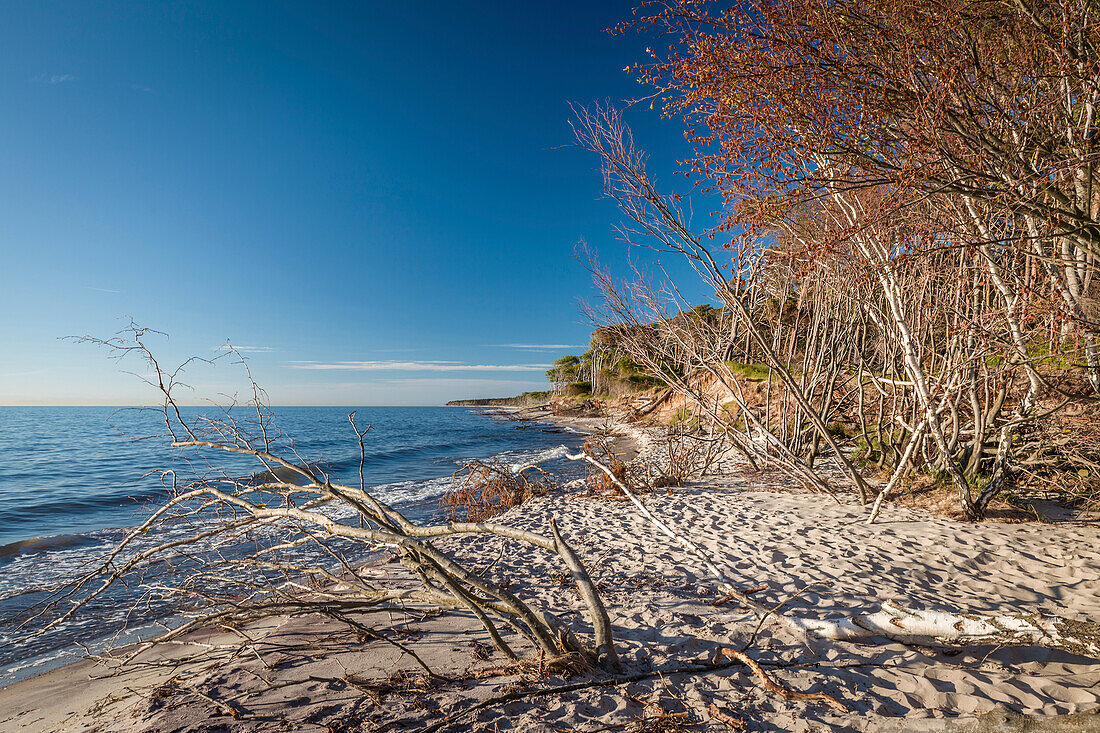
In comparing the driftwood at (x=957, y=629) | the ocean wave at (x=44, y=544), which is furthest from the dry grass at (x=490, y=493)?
the driftwood at (x=957, y=629)

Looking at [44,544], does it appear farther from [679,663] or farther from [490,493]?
[679,663]

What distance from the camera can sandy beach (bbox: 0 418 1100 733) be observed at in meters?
2.75

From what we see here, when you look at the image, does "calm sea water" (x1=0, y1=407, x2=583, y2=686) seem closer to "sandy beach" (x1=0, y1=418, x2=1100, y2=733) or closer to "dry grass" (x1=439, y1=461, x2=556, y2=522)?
"dry grass" (x1=439, y1=461, x2=556, y2=522)

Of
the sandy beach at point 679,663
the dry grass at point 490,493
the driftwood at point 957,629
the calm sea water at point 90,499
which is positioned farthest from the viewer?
the dry grass at point 490,493

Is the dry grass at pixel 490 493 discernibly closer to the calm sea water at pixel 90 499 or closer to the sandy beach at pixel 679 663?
the calm sea water at pixel 90 499

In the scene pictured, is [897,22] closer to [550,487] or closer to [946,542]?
→ [946,542]

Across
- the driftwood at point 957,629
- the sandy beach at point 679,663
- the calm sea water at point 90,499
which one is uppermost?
the driftwood at point 957,629

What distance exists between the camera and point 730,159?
4043 millimetres

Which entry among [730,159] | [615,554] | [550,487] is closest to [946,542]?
[615,554]

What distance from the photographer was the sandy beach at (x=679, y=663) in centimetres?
275

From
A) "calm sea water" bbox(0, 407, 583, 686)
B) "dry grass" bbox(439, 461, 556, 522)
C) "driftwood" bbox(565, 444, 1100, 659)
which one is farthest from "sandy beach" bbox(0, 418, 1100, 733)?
"dry grass" bbox(439, 461, 556, 522)

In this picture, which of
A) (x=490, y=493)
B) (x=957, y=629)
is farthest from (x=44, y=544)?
(x=957, y=629)

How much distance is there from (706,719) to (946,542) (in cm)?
470

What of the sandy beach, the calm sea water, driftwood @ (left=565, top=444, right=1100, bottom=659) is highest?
driftwood @ (left=565, top=444, right=1100, bottom=659)
